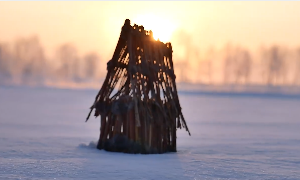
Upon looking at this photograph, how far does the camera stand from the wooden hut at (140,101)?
1319 cm

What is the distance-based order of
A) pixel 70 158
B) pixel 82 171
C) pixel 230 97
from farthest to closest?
pixel 230 97 → pixel 70 158 → pixel 82 171

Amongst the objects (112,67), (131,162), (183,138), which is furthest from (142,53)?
(183,138)

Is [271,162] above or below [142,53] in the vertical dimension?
below

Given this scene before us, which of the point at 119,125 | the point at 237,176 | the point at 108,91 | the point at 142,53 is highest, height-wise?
the point at 142,53

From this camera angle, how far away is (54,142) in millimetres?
15648

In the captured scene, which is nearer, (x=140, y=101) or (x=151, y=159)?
(x=151, y=159)

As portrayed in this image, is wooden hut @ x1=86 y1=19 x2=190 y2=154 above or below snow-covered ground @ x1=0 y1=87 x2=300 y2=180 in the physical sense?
above

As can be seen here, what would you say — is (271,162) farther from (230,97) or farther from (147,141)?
(230,97)

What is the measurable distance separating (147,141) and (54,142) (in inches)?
158

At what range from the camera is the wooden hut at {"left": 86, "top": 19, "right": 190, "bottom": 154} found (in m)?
13.2

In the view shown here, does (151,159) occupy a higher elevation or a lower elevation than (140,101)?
lower

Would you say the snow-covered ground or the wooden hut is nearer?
the snow-covered ground

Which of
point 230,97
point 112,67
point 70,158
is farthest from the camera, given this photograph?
point 230,97

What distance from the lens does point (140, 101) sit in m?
13.0
